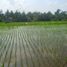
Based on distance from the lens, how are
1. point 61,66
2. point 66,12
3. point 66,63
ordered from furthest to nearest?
point 66,12, point 66,63, point 61,66

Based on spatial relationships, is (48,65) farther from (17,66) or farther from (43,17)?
(43,17)

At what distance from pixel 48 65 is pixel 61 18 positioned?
218ft

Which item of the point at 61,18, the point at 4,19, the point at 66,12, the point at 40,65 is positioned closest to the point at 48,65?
the point at 40,65

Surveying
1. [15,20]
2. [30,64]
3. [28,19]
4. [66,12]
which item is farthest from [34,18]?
[30,64]

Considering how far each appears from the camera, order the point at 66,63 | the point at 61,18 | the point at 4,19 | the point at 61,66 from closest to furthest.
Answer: the point at 61,66 < the point at 66,63 < the point at 4,19 < the point at 61,18

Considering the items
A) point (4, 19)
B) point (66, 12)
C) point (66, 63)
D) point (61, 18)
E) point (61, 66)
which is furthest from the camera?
point (66, 12)

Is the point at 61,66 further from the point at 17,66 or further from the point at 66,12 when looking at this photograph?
the point at 66,12

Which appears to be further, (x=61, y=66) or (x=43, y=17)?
(x=43, y=17)

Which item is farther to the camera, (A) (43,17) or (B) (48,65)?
(A) (43,17)

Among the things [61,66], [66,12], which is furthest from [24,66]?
[66,12]

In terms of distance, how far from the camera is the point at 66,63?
468 cm

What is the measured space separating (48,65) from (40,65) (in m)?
0.19

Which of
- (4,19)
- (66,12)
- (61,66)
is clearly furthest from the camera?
(66,12)

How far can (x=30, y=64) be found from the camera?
4703 millimetres
